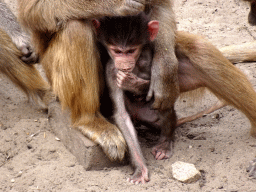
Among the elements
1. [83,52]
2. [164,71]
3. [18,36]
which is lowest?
[18,36]

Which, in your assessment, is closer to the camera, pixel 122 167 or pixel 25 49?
pixel 122 167

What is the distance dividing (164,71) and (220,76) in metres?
0.59

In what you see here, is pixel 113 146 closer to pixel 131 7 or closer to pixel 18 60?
pixel 131 7

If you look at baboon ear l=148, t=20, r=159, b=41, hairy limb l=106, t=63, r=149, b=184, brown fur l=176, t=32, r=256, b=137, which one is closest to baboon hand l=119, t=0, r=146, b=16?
baboon ear l=148, t=20, r=159, b=41

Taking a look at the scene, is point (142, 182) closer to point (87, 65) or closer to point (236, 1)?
point (87, 65)

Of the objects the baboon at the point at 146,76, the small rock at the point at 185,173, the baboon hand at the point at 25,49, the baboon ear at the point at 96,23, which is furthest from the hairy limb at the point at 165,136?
the baboon hand at the point at 25,49

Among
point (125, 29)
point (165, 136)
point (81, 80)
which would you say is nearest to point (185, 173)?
point (165, 136)

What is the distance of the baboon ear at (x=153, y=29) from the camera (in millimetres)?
3947

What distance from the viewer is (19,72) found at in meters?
5.39

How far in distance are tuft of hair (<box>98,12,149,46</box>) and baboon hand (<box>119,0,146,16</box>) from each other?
12cm

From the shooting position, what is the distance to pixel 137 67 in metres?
4.27

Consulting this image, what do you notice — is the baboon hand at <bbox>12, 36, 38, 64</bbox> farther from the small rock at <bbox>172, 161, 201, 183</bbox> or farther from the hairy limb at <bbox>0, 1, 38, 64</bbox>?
the small rock at <bbox>172, 161, 201, 183</bbox>

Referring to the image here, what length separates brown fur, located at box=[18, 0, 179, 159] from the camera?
12.7 ft

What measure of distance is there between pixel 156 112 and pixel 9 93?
243 cm
